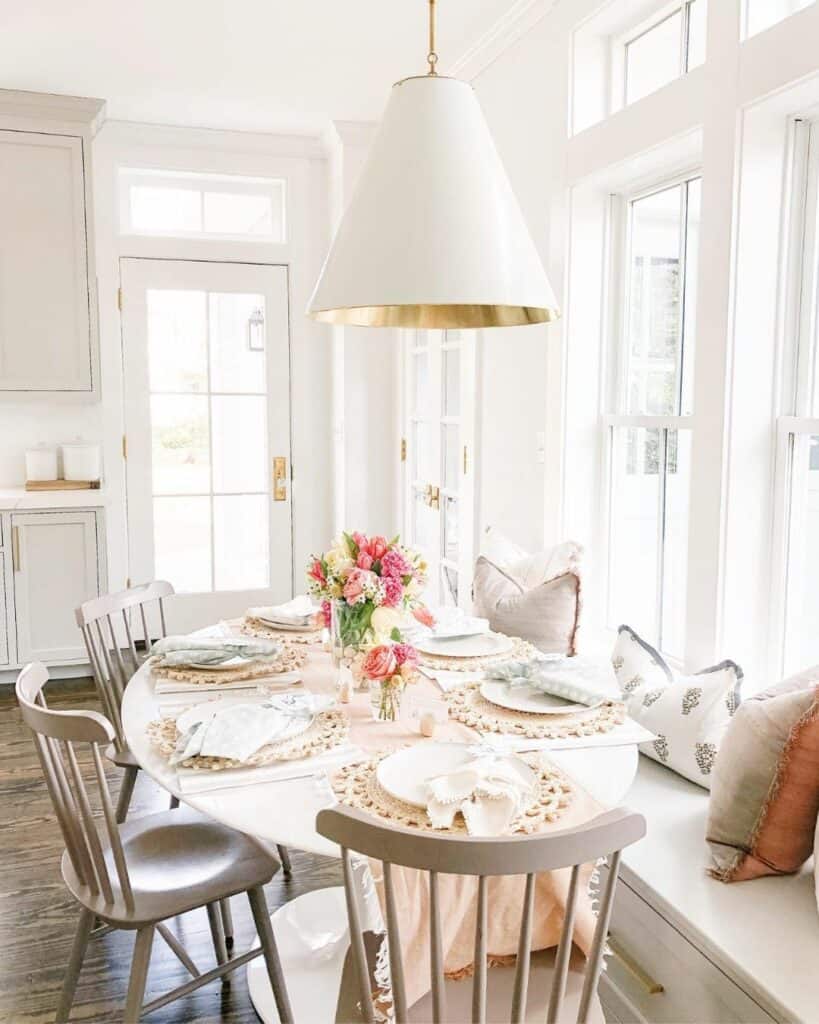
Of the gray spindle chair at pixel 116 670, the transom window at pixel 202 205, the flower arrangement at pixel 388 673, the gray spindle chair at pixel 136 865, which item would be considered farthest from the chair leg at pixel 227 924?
the transom window at pixel 202 205

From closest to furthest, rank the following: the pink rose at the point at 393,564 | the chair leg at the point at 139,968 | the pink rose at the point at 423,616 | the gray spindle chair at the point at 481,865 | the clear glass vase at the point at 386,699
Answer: the gray spindle chair at the point at 481,865, the chair leg at the point at 139,968, the clear glass vase at the point at 386,699, the pink rose at the point at 393,564, the pink rose at the point at 423,616

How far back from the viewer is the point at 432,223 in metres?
1.66

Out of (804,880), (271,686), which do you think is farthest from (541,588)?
(804,880)

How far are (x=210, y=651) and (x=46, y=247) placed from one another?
3066 millimetres

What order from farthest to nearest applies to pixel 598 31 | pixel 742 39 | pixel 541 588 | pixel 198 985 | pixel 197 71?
pixel 197 71
pixel 598 31
pixel 541 588
pixel 742 39
pixel 198 985

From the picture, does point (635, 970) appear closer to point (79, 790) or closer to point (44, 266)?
Result: point (79, 790)

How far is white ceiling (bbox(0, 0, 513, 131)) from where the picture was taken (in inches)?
135

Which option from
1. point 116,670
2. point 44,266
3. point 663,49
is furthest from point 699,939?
point 44,266

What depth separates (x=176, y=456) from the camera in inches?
200

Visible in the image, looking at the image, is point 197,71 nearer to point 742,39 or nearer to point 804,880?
point 742,39

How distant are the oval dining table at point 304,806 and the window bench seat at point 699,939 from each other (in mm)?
259

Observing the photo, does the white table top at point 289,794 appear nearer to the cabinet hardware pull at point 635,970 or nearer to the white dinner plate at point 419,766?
the white dinner plate at point 419,766

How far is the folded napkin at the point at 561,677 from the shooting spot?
194 centimetres

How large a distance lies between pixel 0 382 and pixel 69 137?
1.25 meters
